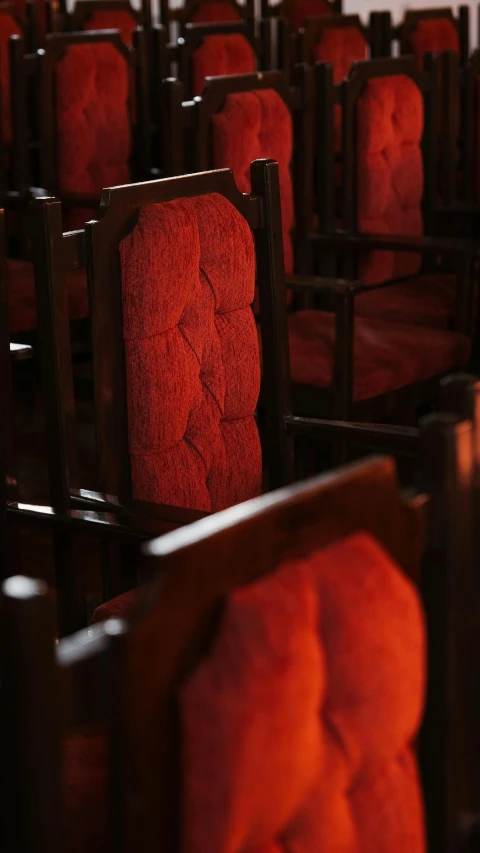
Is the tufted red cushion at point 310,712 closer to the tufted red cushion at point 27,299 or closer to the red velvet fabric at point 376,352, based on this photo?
the red velvet fabric at point 376,352

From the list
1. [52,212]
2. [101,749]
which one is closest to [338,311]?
[52,212]

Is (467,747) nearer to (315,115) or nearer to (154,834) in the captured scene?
(154,834)

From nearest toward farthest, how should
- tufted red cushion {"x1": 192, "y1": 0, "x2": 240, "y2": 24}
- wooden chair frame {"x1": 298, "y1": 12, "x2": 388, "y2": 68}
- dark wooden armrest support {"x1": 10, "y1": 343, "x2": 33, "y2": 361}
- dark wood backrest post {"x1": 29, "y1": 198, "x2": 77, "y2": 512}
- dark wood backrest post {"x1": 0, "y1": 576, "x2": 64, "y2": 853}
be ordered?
1. dark wood backrest post {"x1": 0, "y1": 576, "x2": 64, "y2": 853}
2. dark wood backrest post {"x1": 29, "y1": 198, "x2": 77, "y2": 512}
3. dark wooden armrest support {"x1": 10, "y1": 343, "x2": 33, "y2": 361}
4. wooden chair frame {"x1": 298, "y1": 12, "x2": 388, "y2": 68}
5. tufted red cushion {"x1": 192, "y1": 0, "x2": 240, "y2": 24}

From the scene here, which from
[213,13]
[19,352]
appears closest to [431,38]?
[213,13]

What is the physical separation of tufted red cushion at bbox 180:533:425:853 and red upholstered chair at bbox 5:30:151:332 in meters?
2.03

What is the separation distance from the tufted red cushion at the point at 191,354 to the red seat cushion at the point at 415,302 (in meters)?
1.07

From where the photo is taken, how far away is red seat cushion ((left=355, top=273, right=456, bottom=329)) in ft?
8.59

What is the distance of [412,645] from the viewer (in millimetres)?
687

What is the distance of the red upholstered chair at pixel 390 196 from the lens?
2.60 meters

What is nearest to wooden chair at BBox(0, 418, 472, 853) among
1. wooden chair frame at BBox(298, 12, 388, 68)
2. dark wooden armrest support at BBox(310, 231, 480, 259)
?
dark wooden armrest support at BBox(310, 231, 480, 259)

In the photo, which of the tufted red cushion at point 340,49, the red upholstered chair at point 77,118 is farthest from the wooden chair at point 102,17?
the red upholstered chair at point 77,118

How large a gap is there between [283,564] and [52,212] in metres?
0.82

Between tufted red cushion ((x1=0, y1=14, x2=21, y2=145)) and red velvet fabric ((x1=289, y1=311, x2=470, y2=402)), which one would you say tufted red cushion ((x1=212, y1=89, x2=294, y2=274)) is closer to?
red velvet fabric ((x1=289, y1=311, x2=470, y2=402))

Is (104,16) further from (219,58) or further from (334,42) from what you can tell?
(219,58)
